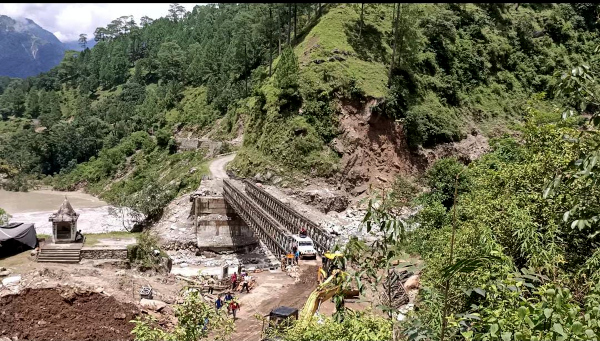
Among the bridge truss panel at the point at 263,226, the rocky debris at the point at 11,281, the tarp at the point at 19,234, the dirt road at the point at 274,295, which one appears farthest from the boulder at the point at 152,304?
the tarp at the point at 19,234

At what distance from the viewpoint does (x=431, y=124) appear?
38406 millimetres

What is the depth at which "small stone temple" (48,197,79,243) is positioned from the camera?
21.2 meters

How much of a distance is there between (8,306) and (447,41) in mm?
45185

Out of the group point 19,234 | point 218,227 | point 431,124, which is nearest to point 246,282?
point 19,234

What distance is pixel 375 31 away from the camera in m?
43.1

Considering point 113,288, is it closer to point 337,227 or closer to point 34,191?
point 337,227

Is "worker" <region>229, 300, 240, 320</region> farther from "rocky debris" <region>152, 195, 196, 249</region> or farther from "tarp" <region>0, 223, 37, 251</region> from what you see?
"rocky debris" <region>152, 195, 196, 249</region>

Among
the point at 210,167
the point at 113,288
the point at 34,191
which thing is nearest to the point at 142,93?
the point at 34,191

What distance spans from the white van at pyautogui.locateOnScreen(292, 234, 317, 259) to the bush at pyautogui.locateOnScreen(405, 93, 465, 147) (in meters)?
20.5

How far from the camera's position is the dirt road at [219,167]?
126 ft

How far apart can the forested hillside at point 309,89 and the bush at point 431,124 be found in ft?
0.41

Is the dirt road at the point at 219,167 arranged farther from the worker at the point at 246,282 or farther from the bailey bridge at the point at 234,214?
the worker at the point at 246,282

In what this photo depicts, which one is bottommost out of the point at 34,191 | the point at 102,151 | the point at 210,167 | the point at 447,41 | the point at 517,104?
the point at 34,191

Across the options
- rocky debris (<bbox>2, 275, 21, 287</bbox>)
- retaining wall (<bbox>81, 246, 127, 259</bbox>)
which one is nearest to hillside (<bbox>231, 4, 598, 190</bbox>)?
retaining wall (<bbox>81, 246, 127, 259</bbox>)
